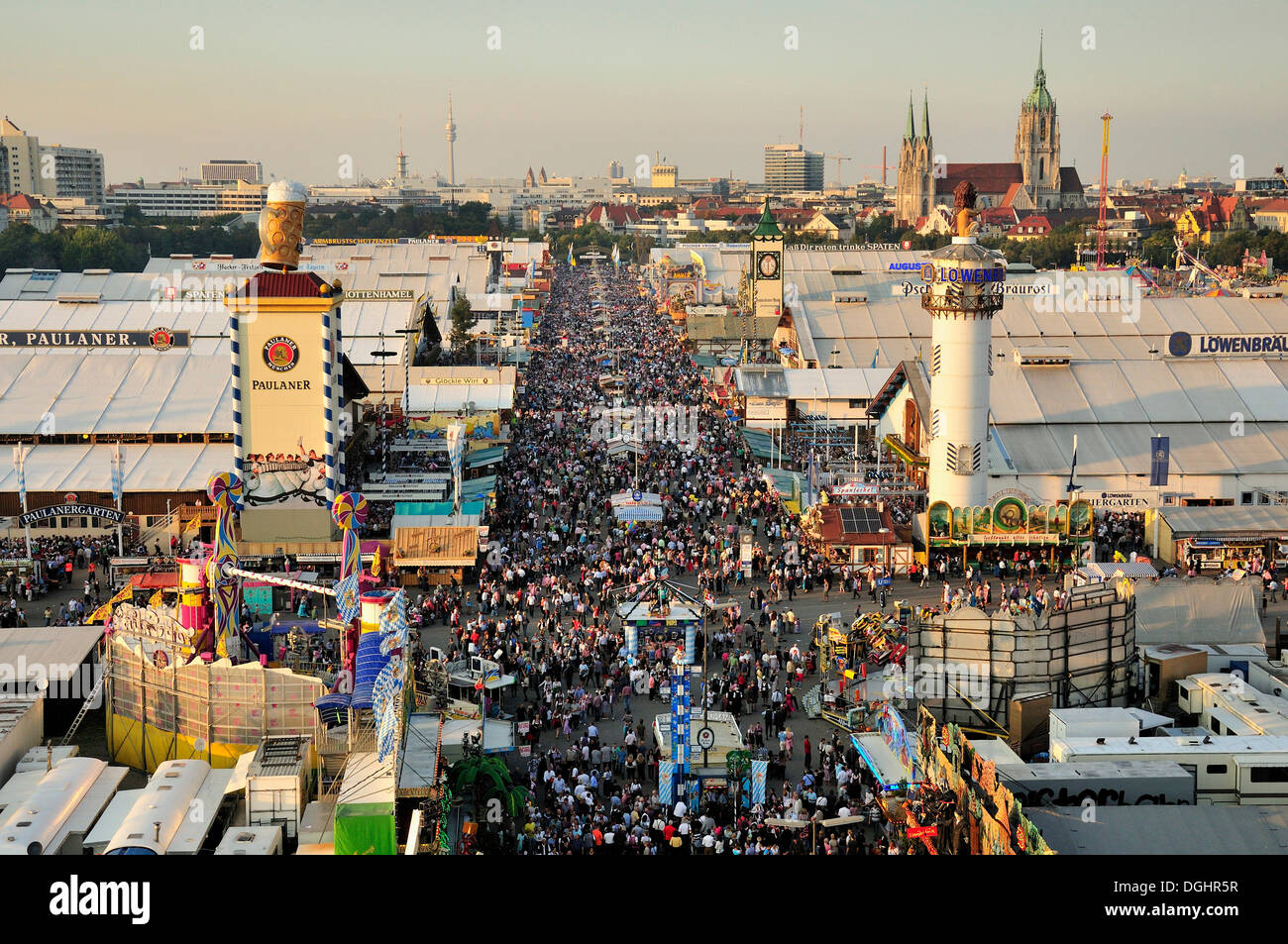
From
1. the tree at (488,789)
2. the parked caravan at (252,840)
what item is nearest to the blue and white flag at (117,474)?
the tree at (488,789)

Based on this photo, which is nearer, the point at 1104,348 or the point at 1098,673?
the point at 1098,673

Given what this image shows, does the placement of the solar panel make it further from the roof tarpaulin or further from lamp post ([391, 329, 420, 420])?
lamp post ([391, 329, 420, 420])

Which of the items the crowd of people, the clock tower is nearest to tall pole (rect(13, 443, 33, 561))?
the crowd of people

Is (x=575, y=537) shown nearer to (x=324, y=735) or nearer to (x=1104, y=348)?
(x=324, y=735)

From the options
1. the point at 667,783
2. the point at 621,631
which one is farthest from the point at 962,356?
the point at 667,783
